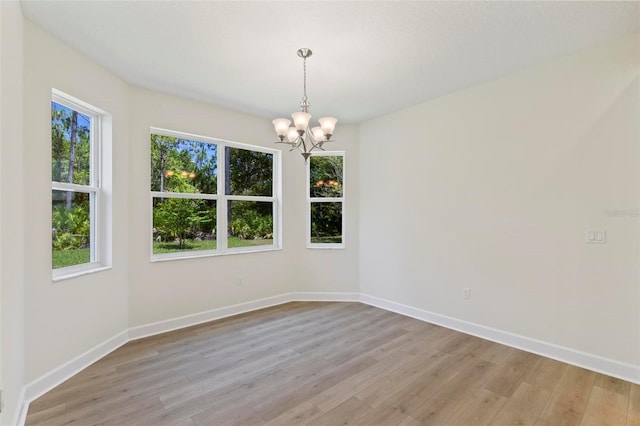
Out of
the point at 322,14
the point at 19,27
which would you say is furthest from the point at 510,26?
the point at 19,27

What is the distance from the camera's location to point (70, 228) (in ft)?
8.86

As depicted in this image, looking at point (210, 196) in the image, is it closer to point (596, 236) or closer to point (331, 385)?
point (331, 385)

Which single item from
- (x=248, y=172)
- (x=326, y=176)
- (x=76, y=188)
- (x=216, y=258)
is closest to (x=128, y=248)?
(x=76, y=188)

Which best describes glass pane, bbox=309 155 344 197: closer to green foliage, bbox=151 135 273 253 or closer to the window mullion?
green foliage, bbox=151 135 273 253

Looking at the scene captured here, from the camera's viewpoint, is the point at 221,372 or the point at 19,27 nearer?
the point at 19,27

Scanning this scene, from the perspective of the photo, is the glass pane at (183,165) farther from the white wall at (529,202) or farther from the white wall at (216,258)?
the white wall at (529,202)

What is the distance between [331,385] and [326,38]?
279 cm

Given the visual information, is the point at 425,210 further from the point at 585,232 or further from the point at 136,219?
the point at 136,219

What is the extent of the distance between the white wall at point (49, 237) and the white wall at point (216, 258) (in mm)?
291

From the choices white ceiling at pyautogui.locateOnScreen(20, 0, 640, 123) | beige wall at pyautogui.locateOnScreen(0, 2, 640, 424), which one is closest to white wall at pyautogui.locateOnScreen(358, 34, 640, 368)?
beige wall at pyautogui.locateOnScreen(0, 2, 640, 424)

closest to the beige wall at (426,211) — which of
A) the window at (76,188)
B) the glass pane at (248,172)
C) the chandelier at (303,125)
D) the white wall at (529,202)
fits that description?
the white wall at (529,202)

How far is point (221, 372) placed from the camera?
2.59 m

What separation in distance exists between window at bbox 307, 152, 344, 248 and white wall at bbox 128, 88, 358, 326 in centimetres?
14

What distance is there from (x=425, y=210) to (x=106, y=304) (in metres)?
3.72
